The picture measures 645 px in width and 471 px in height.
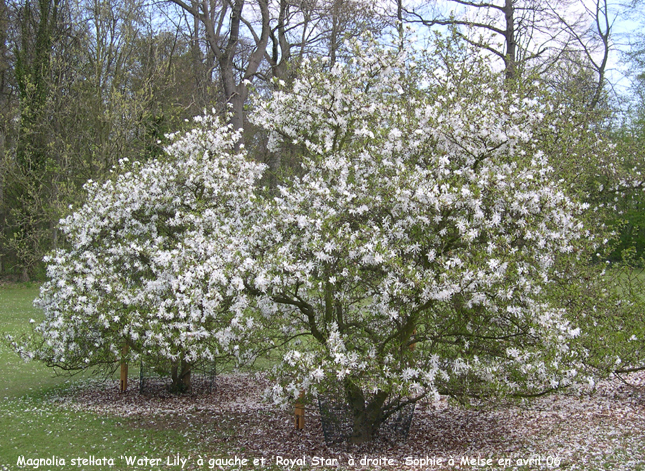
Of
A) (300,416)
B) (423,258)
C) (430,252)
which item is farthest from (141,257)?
(430,252)

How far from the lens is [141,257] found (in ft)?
28.1

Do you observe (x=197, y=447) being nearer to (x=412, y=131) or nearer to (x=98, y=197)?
(x=98, y=197)

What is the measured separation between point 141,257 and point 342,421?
12.7 feet

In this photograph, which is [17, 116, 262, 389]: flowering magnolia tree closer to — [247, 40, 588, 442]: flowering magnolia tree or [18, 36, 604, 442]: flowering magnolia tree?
[18, 36, 604, 442]: flowering magnolia tree

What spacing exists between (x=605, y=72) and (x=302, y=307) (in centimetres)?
1454

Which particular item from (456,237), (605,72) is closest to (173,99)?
(605,72)

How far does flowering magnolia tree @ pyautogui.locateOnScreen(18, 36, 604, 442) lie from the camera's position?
5707 millimetres

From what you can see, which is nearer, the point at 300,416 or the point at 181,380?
the point at 300,416

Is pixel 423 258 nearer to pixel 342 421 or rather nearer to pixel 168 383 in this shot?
pixel 342 421

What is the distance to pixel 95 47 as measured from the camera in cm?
1581

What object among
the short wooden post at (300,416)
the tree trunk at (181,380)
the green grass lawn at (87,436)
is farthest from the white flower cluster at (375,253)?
the tree trunk at (181,380)

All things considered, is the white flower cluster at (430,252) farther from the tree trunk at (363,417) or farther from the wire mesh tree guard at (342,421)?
the tree trunk at (363,417)

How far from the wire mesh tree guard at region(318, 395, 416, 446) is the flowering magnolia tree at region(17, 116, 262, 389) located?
4.98ft

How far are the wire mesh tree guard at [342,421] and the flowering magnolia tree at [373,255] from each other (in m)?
0.14
